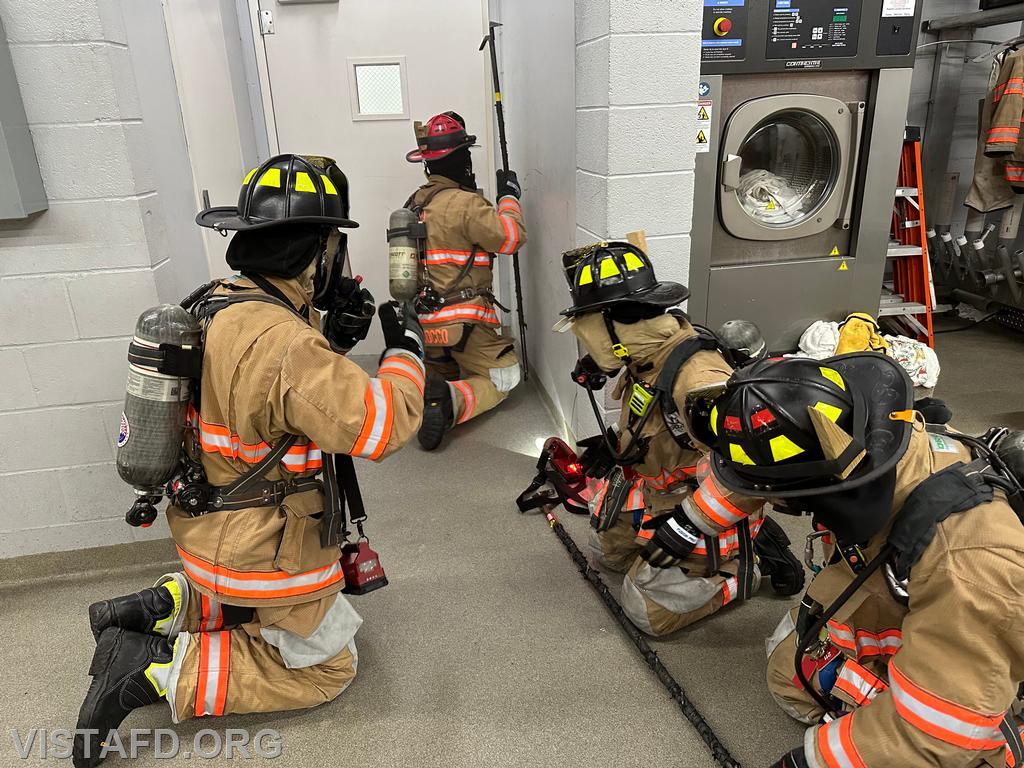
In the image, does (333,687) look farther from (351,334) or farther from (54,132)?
(54,132)

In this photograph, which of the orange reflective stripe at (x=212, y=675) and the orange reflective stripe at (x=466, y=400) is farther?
the orange reflective stripe at (x=466, y=400)

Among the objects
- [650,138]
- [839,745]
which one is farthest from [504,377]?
[839,745]

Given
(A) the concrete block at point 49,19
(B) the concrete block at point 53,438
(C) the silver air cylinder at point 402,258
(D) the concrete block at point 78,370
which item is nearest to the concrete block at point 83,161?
(A) the concrete block at point 49,19

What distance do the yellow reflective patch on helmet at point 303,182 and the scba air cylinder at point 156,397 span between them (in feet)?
1.43

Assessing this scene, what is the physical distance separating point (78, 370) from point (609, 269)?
1.93 metres

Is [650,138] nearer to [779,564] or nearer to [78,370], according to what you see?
[779,564]

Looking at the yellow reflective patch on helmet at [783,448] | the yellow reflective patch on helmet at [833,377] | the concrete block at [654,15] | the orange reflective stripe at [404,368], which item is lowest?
the orange reflective stripe at [404,368]

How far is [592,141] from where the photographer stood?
271cm

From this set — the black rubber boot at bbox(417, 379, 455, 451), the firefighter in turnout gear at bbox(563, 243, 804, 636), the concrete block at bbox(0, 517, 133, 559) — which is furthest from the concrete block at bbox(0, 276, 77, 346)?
the firefighter in turnout gear at bbox(563, 243, 804, 636)

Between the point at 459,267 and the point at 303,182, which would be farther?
the point at 459,267

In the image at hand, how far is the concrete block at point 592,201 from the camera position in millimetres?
2650

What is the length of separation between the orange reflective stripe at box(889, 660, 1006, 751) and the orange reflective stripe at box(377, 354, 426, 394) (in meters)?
1.32

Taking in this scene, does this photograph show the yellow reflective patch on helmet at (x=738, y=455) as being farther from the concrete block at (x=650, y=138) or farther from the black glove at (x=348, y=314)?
the concrete block at (x=650, y=138)

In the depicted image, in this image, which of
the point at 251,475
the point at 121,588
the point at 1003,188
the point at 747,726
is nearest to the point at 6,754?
the point at 121,588
